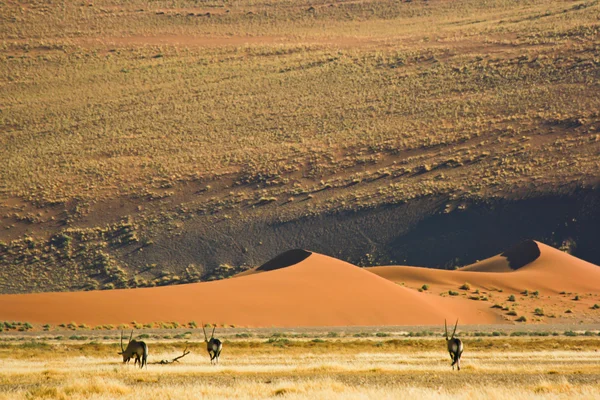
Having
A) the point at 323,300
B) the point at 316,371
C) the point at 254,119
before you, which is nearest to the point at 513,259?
the point at 323,300

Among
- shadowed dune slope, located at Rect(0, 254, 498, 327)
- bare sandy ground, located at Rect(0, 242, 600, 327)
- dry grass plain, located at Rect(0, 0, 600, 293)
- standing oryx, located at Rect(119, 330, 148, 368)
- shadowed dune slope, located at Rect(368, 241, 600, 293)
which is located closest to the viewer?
standing oryx, located at Rect(119, 330, 148, 368)

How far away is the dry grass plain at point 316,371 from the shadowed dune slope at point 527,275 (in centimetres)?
1546

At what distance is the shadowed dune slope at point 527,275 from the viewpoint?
145 feet

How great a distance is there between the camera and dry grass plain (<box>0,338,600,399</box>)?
557 inches

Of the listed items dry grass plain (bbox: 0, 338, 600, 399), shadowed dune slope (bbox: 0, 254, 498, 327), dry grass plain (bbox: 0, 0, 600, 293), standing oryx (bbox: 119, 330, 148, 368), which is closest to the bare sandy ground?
shadowed dune slope (bbox: 0, 254, 498, 327)

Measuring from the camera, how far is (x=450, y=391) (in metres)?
14.7

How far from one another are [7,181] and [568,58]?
47.5 metres

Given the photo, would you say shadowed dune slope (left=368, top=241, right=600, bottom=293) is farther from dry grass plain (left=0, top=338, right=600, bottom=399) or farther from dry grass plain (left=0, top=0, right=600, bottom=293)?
dry grass plain (left=0, top=338, right=600, bottom=399)

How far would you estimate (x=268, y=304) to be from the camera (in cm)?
3762

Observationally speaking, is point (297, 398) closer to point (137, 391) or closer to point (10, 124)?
point (137, 391)

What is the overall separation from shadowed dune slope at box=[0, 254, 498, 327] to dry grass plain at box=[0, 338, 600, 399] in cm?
828

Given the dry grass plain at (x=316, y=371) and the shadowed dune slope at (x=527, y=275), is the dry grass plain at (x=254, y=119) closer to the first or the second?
the shadowed dune slope at (x=527, y=275)

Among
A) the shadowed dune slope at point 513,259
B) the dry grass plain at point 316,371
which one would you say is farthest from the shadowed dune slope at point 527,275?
the dry grass plain at point 316,371

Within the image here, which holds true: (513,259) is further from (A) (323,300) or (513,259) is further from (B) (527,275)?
(A) (323,300)
